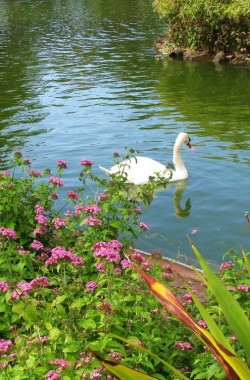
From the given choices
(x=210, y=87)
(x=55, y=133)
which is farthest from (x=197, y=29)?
(x=55, y=133)

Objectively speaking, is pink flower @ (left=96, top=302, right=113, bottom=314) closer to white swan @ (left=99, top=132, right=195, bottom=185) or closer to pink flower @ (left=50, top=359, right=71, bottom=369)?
pink flower @ (left=50, top=359, right=71, bottom=369)

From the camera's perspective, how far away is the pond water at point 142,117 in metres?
7.60

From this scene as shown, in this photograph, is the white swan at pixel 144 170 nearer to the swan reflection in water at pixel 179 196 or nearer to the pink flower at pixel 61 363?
the swan reflection in water at pixel 179 196

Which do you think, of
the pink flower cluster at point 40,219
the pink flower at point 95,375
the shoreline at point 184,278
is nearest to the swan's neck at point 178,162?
the shoreline at point 184,278

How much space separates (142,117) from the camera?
1239cm

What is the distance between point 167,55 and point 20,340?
16890 mm

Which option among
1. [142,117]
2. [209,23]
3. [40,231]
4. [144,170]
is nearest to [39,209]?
[40,231]

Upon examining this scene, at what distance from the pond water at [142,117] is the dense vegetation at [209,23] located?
1.05 m

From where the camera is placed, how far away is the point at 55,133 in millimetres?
11359

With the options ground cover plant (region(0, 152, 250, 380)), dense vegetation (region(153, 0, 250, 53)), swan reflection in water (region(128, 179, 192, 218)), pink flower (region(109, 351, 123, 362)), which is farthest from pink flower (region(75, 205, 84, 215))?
dense vegetation (region(153, 0, 250, 53))

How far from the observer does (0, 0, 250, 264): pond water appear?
7.60 m

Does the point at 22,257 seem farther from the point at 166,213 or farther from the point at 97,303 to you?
the point at 166,213

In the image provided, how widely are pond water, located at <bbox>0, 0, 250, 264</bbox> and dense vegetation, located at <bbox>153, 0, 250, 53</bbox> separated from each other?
1.05 m

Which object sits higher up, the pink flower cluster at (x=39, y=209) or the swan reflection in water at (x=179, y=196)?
the pink flower cluster at (x=39, y=209)
